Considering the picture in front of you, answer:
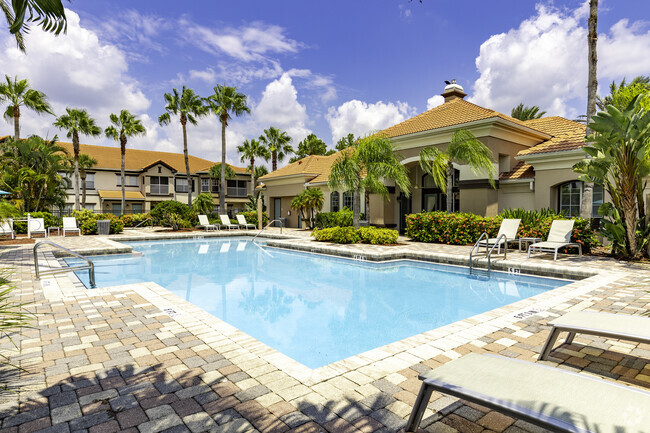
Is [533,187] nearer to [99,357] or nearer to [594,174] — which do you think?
[594,174]

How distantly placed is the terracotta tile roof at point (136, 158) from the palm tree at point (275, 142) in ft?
18.4

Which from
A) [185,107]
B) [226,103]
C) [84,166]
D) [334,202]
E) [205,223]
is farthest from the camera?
[84,166]

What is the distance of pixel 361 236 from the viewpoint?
53.9ft

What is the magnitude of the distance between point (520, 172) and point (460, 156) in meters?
3.58

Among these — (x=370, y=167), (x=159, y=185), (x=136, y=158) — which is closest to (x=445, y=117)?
(x=370, y=167)

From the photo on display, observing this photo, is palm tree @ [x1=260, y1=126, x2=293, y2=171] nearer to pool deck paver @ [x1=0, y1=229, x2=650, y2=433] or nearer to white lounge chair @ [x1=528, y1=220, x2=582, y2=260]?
white lounge chair @ [x1=528, y1=220, x2=582, y2=260]

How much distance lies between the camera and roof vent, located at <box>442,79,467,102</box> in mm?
22812

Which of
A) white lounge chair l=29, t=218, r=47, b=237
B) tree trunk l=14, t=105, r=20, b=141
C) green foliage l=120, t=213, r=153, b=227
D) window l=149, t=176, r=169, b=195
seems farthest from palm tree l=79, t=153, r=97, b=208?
white lounge chair l=29, t=218, r=47, b=237

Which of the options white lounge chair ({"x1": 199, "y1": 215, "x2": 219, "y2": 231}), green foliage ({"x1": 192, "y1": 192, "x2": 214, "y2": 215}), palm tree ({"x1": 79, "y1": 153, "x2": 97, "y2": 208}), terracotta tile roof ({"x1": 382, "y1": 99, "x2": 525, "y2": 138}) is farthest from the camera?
palm tree ({"x1": 79, "y1": 153, "x2": 97, "y2": 208})

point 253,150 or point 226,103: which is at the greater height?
point 226,103

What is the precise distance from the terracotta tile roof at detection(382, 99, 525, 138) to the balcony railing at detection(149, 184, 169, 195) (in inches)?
1151

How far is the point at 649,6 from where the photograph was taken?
12742mm

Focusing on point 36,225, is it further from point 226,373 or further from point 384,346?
point 384,346

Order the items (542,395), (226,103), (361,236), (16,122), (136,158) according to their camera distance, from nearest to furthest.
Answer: (542,395) → (361,236) → (16,122) → (226,103) → (136,158)
